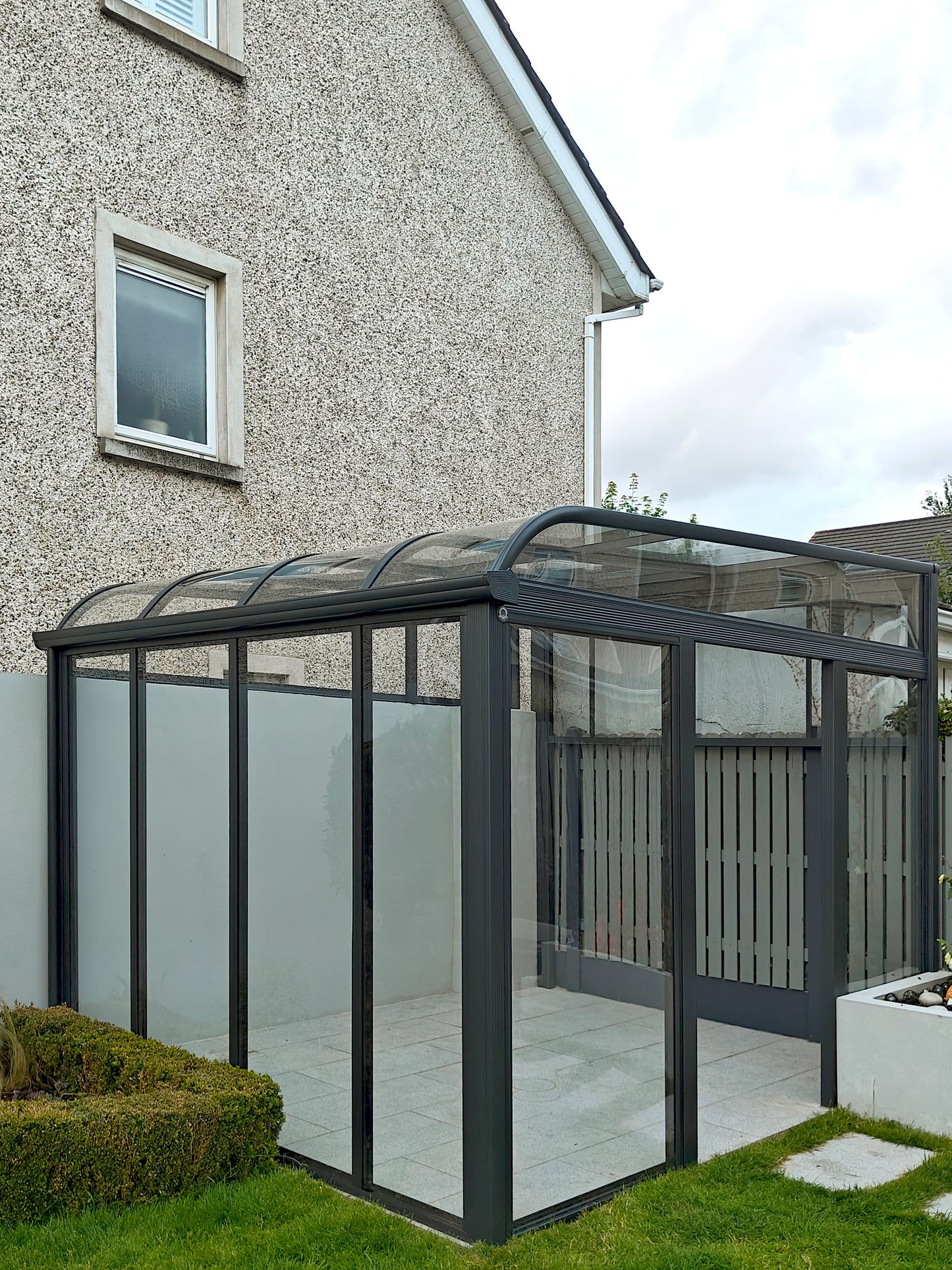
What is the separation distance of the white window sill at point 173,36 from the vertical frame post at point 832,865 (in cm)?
583

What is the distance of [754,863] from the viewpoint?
25.1 feet

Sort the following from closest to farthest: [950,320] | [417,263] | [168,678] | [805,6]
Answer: [168,678] < [417,263] < [805,6] < [950,320]

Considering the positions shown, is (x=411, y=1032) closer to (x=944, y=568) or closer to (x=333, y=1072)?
(x=333, y=1072)

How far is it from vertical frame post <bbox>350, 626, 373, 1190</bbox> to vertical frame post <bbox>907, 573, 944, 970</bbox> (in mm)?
3489

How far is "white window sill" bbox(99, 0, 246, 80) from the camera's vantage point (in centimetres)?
763

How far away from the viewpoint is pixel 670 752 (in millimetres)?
5230

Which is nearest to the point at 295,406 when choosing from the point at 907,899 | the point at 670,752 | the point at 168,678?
the point at 168,678

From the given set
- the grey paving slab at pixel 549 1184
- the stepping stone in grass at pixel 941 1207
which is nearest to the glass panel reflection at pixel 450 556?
the grey paving slab at pixel 549 1184

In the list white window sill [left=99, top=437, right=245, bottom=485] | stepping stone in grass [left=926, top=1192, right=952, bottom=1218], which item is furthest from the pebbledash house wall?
stepping stone in grass [left=926, top=1192, right=952, bottom=1218]

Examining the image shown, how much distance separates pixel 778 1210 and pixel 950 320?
2603 cm

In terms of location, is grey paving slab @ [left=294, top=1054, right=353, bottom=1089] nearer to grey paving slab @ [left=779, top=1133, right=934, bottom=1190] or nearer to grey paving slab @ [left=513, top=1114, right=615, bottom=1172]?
grey paving slab @ [left=513, top=1114, right=615, bottom=1172]

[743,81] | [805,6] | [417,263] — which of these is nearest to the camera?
[417,263]

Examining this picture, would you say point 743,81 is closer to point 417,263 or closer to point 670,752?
point 417,263

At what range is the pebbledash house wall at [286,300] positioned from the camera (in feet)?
23.0
